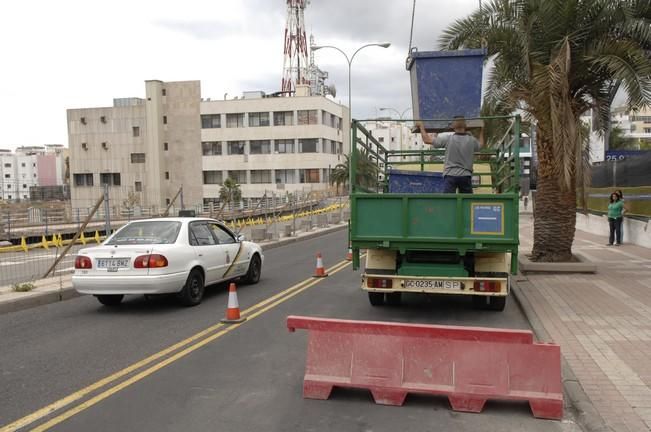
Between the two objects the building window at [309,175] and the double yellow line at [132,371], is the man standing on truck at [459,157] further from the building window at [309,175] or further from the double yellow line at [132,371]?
the building window at [309,175]

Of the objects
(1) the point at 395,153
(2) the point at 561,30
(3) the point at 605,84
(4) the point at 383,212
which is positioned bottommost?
(4) the point at 383,212

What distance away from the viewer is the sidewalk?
4734 mm

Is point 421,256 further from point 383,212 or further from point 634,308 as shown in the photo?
point 634,308

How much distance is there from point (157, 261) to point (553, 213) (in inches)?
336

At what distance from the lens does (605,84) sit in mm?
12492

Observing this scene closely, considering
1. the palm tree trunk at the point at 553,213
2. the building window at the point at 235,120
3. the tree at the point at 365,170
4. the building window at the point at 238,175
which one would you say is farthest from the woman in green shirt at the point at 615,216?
the building window at the point at 235,120

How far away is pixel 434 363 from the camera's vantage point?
491 centimetres

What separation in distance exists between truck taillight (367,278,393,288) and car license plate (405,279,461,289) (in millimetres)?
291

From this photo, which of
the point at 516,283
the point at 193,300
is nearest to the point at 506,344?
the point at 193,300

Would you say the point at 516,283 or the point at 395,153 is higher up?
the point at 395,153

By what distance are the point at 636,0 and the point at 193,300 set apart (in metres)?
10.3

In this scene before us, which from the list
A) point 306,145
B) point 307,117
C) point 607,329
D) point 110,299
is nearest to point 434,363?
point 607,329

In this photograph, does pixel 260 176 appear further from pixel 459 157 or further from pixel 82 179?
pixel 459 157

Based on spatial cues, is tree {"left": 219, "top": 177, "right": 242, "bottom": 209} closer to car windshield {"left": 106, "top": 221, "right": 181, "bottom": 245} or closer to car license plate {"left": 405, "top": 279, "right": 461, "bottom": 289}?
car windshield {"left": 106, "top": 221, "right": 181, "bottom": 245}
